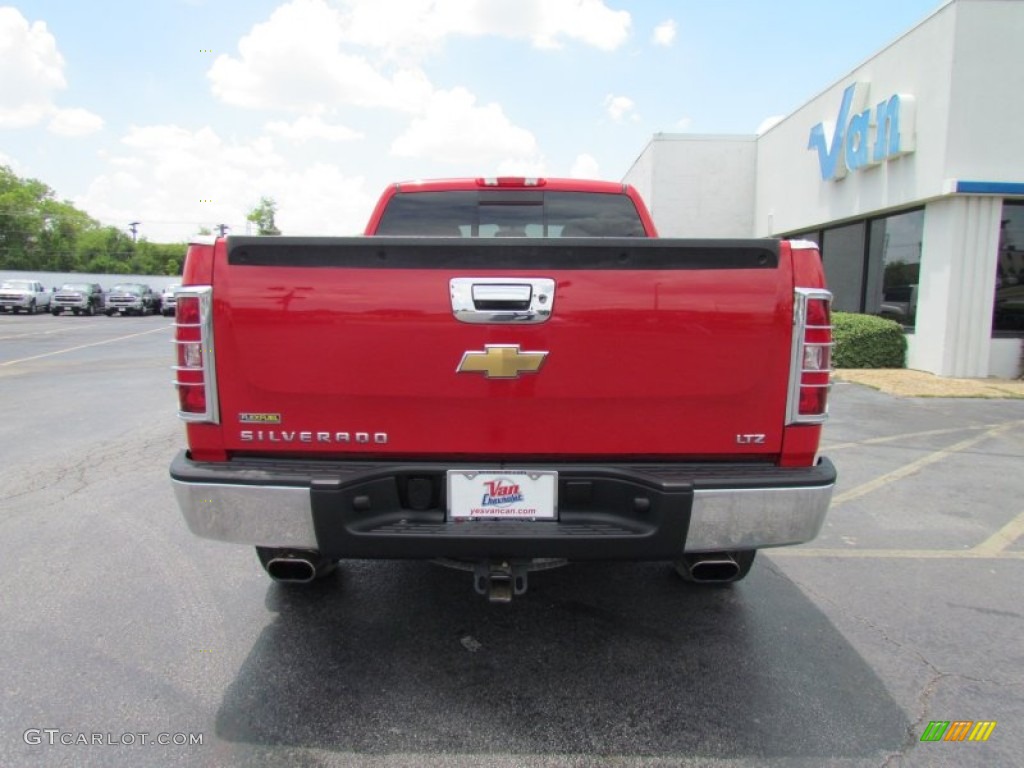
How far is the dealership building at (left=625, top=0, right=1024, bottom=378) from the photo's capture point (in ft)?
36.1

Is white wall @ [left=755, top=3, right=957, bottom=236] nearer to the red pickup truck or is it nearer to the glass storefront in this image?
→ the glass storefront

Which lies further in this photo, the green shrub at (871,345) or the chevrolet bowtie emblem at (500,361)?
the green shrub at (871,345)

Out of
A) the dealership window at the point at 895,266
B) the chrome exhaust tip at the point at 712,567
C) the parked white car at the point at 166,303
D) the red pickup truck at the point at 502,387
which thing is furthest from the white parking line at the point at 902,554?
the parked white car at the point at 166,303

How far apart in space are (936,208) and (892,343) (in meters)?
2.48

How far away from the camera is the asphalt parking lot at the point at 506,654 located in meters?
2.42

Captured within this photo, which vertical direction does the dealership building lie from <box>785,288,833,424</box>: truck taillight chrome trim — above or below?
above

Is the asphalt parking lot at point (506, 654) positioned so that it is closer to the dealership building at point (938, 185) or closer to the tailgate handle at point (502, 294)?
the tailgate handle at point (502, 294)

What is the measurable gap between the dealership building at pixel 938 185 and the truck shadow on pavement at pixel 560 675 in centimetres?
889

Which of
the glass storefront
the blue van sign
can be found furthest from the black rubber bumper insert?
the glass storefront

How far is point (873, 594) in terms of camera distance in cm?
367

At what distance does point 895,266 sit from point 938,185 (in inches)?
92.9

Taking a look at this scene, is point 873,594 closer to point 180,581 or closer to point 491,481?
point 491,481

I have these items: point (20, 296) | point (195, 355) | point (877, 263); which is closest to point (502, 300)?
point (195, 355)

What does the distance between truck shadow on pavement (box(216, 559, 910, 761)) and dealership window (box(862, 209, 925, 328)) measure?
11.3 meters
